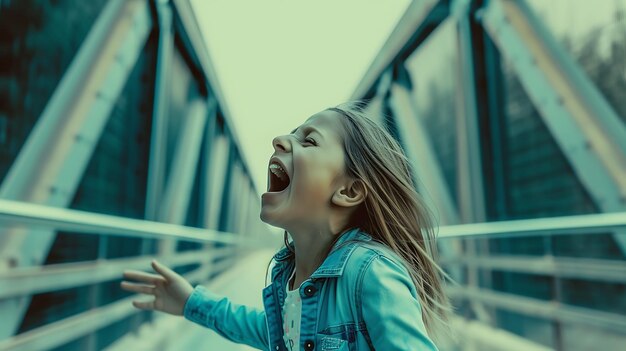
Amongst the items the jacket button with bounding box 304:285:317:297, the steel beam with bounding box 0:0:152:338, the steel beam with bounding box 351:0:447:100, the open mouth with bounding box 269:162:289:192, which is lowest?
the jacket button with bounding box 304:285:317:297

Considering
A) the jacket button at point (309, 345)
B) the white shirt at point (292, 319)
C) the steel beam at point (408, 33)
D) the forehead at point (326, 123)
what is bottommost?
the jacket button at point (309, 345)

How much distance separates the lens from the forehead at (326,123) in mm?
752

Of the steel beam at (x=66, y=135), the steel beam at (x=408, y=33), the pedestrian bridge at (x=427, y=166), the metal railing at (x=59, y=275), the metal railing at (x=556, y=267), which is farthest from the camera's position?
the steel beam at (x=408, y=33)

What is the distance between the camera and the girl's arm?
0.92 m

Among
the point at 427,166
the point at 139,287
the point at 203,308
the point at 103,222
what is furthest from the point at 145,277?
the point at 427,166

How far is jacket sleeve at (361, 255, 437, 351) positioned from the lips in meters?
0.19

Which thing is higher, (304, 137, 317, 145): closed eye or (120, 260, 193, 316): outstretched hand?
(304, 137, 317, 145): closed eye

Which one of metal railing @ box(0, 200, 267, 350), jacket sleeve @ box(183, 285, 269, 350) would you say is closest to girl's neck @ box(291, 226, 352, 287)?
jacket sleeve @ box(183, 285, 269, 350)

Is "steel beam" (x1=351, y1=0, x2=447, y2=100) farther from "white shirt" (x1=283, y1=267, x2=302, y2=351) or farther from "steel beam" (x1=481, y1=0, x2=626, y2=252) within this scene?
"white shirt" (x1=283, y1=267, x2=302, y2=351)

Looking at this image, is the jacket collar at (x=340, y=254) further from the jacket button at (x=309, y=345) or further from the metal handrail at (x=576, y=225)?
the metal handrail at (x=576, y=225)

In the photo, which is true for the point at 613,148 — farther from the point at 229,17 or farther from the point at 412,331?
the point at 229,17

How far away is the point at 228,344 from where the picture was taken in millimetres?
2037

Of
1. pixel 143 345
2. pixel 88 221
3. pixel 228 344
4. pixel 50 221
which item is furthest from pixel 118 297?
pixel 50 221

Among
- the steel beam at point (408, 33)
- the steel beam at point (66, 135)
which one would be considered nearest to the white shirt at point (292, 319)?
the steel beam at point (66, 135)
